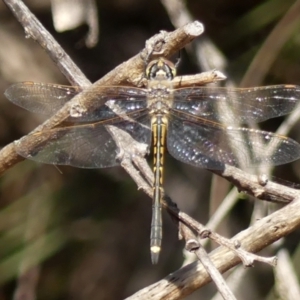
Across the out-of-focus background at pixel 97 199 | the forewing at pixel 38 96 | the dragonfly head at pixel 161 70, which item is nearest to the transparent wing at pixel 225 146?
the dragonfly head at pixel 161 70

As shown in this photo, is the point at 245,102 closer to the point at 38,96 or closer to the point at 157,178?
the point at 157,178

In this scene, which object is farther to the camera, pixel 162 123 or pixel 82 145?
pixel 162 123

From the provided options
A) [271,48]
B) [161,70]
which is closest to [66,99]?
[161,70]

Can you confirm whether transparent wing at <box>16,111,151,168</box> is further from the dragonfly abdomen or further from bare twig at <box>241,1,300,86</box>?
bare twig at <box>241,1,300,86</box>

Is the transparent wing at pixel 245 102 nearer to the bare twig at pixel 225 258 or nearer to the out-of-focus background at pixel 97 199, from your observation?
the bare twig at pixel 225 258

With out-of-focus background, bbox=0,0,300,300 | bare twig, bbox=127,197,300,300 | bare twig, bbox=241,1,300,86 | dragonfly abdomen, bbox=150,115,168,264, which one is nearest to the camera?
bare twig, bbox=127,197,300,300

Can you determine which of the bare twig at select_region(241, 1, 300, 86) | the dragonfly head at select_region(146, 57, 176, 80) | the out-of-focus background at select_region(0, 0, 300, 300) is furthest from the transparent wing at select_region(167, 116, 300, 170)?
the out-of-focus background at select_region(0, 0, 300, 300)
